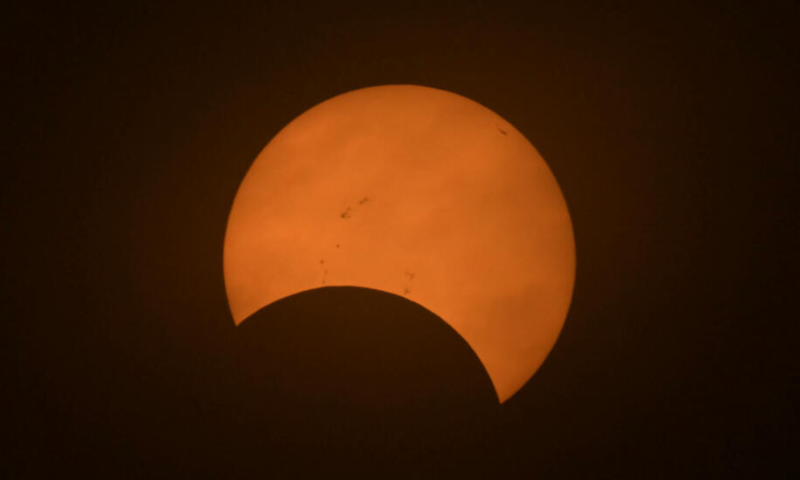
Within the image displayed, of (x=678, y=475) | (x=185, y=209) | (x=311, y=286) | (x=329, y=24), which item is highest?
(x=329, y=24)

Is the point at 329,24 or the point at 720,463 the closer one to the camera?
the point at 329,24

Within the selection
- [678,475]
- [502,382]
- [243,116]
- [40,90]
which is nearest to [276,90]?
[243,116]

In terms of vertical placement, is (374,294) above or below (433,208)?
below

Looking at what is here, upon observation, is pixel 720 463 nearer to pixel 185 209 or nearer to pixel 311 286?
pixel 311 286
